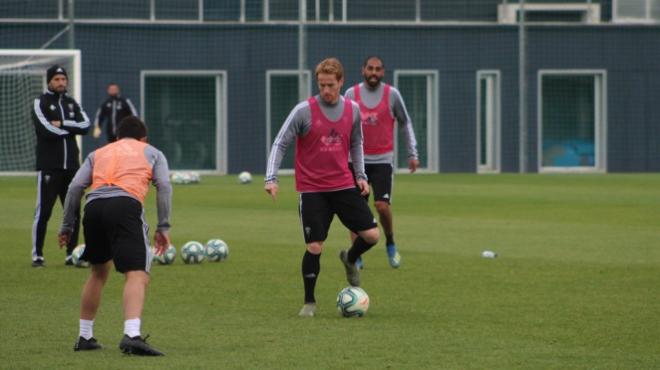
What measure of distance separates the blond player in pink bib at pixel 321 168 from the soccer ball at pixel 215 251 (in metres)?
4.16

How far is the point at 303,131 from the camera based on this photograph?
1123 cm

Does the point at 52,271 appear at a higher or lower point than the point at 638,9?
lower

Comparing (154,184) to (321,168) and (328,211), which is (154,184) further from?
(328,211)

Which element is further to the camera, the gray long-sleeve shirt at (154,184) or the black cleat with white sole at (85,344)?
the black cleat with white sole at (85,344)

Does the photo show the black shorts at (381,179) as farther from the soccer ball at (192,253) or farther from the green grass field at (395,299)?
the soccer ball at (192,253)

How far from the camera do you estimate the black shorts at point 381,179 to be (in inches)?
579

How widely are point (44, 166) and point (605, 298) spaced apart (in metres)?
6.23

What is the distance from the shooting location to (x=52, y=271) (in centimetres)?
1446

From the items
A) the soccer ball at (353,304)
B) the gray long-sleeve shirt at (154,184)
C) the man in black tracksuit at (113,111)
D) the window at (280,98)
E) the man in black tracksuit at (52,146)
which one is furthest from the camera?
the window at (280,98)

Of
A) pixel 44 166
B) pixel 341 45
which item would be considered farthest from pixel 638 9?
pixel 44 166

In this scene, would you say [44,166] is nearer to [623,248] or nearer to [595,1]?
[623,248]

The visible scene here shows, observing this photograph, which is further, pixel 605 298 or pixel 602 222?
pixel 602 222

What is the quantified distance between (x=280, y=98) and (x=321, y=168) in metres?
28.1

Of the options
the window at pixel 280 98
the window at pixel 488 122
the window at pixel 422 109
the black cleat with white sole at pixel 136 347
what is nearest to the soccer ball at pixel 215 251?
Answer: the black cleat with white sole at pixel 136 347
